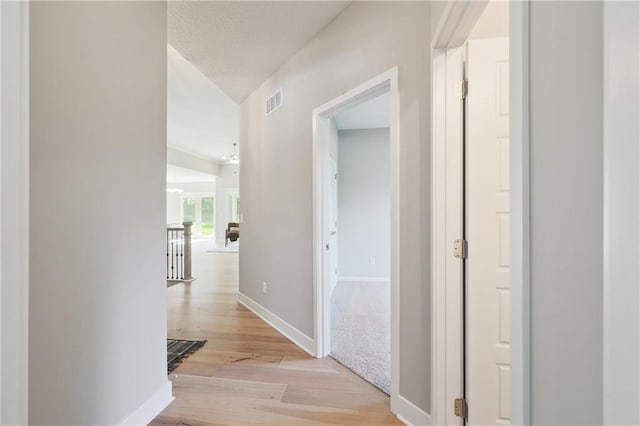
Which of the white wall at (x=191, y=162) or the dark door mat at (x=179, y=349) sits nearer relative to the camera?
the dark door mat at (x=179, y=349)

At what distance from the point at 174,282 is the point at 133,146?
14.1 feet

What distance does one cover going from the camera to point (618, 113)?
16.7 inches

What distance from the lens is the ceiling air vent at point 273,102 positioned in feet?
10.2

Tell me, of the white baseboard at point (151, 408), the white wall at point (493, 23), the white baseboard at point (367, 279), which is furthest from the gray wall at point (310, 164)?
the white baseboard at point (367, 279)

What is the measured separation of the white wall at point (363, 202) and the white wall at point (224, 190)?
633cm

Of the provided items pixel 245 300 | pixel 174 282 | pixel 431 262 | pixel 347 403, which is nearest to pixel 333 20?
pixel 431 262

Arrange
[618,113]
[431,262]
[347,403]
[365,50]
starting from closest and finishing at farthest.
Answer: [618,113]
[431,262]
[347,403]
[365,50]

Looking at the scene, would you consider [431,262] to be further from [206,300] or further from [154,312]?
[206,300]

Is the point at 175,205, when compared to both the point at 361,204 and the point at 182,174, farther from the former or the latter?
the point at 361,204

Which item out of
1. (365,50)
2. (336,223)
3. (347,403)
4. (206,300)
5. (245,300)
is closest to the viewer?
(347,403)

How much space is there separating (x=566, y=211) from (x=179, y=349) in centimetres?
298

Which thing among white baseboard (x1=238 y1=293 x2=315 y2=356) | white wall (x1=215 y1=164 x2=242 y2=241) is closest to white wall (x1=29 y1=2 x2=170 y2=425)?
white baseboard (x1=238 y1=293 x2=315 y2=356)

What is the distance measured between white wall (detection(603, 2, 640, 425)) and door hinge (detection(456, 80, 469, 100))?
1135 millimetres

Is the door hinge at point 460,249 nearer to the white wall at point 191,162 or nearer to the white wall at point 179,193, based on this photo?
the white wall at point 191,162
